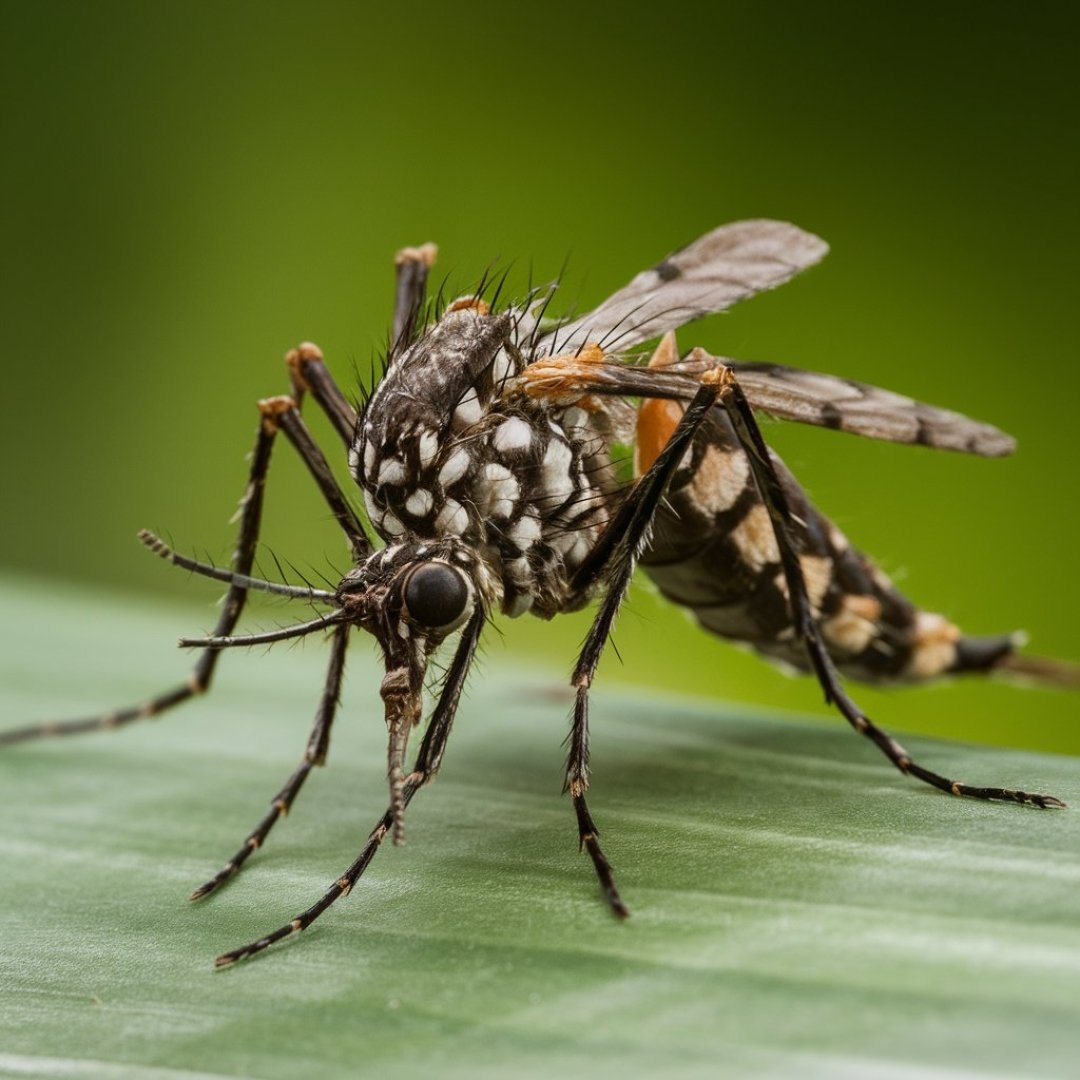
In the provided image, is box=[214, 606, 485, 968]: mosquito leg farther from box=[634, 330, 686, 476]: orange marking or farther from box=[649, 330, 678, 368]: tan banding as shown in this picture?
box=[649, 330, 678, 368]: tan banding

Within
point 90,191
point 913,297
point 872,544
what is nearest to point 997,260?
point 913,297

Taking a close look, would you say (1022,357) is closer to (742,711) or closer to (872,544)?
(872,544)

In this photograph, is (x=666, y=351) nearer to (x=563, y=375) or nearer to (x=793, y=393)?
(x=793, y=393)

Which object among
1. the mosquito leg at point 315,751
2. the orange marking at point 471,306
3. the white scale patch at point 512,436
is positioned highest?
the orange marking at point 471,306

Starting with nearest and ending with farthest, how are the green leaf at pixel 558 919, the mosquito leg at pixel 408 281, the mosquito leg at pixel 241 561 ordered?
the green leaf at pixel 558 919 → the mosquito leg at pixel 241 561 → the mosquito leg at pixel 408 281

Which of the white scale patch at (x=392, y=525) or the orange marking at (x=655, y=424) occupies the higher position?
the orange marking at (x=655, y=424)

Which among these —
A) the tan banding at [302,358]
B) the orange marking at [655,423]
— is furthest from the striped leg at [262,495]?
the orange marking at [655,423]

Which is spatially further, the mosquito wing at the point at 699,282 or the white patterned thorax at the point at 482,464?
the mosquito wing at the point at 699,282

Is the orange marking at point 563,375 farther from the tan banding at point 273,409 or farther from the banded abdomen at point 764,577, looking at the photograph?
the tan banding at point 273,409
